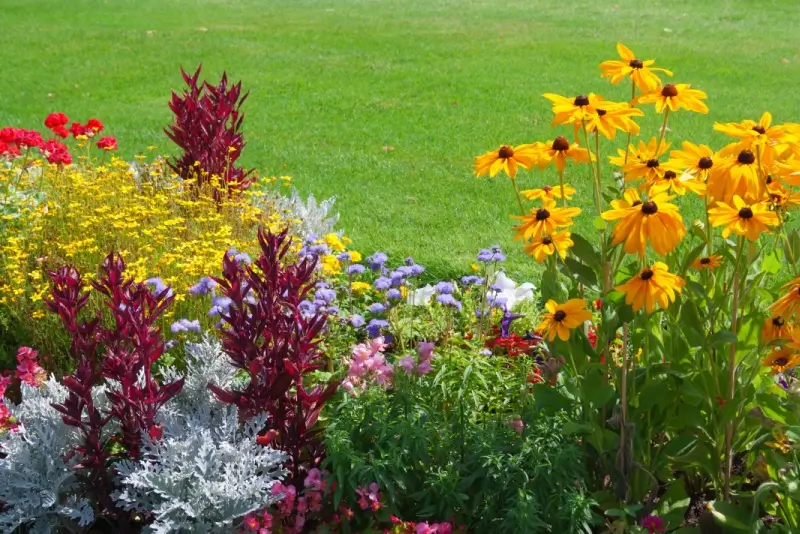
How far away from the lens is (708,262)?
2980mm

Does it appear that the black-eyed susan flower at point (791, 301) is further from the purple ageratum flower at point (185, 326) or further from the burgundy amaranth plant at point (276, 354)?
the purple ageratum flower at point (185, 326)

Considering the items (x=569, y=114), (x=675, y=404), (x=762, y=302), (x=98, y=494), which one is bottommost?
(x=98, y=494)

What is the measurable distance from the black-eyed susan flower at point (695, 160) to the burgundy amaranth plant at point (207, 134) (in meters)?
3.49

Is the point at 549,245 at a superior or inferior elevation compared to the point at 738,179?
inferior

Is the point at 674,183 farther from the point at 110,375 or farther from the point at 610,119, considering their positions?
the point at 110,375

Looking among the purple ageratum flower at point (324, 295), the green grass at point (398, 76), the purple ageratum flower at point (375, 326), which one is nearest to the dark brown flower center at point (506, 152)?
the purple ageratum flower at point (375, 326)

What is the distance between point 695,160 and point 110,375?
1.93 metres

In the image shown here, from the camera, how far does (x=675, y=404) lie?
305 cm

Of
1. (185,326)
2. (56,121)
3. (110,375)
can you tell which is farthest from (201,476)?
(56,121)

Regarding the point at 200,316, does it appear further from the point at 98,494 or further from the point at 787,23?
the point at 787,23

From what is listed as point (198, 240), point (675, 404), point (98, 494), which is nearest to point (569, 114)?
point (675, 404)

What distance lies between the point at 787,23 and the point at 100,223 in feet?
44.6

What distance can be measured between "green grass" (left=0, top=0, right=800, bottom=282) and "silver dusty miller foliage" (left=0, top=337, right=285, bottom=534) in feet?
9.29

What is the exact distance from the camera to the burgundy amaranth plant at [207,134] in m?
5.91
